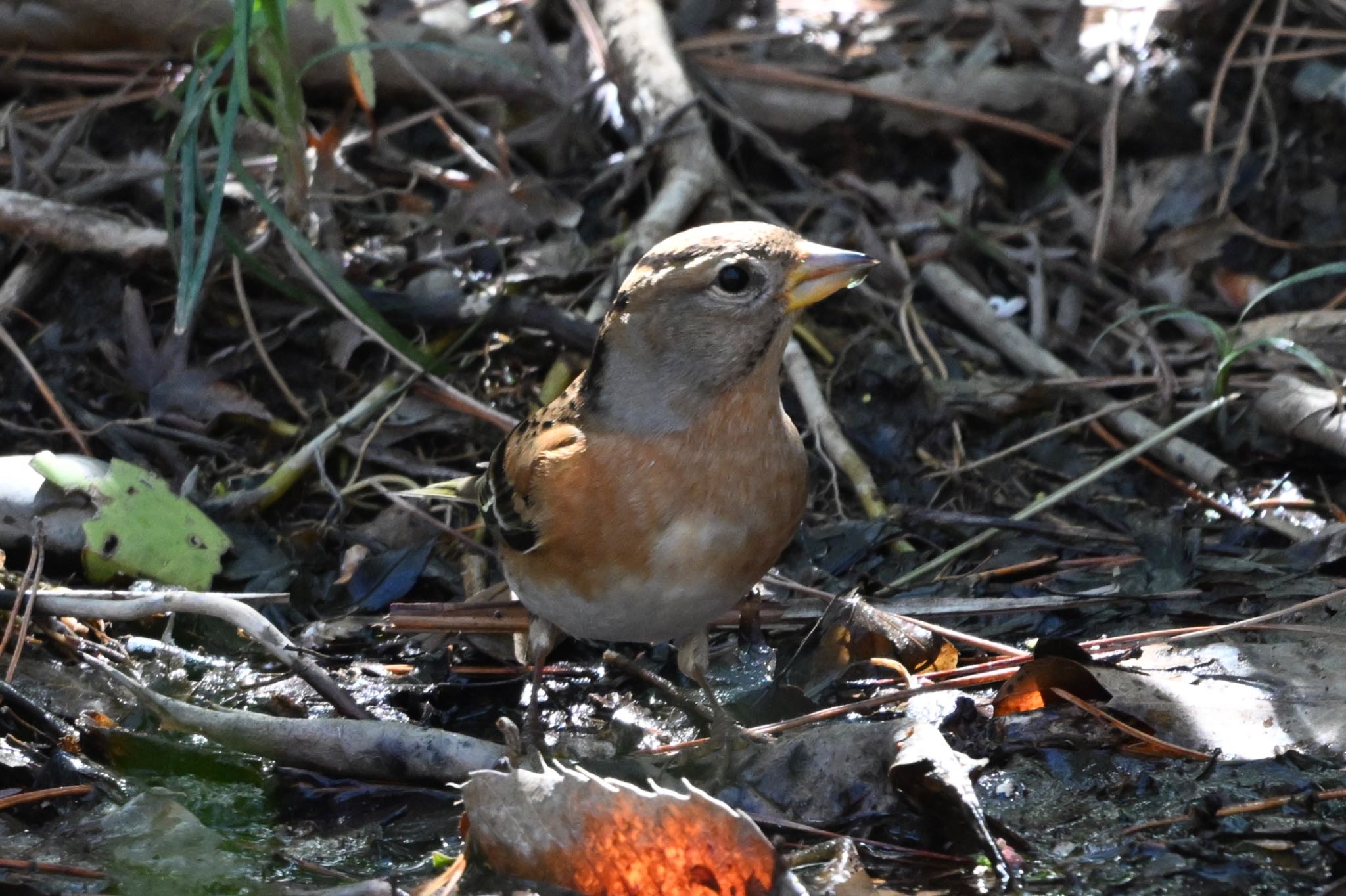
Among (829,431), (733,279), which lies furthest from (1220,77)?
(733,279)

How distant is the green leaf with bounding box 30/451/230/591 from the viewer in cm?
477

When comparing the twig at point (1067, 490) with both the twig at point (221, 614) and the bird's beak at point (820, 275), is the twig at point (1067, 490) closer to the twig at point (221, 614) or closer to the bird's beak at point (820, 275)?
the bird's beak at point (820, 275)

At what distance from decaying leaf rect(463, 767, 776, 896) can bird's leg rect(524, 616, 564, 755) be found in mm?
973

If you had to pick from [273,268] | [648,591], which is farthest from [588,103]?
[648,591]

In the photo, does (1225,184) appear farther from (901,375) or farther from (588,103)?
(588,103)

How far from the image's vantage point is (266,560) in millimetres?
Result: 5031

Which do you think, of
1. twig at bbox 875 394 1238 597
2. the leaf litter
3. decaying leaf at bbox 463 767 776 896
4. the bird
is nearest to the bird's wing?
the bird

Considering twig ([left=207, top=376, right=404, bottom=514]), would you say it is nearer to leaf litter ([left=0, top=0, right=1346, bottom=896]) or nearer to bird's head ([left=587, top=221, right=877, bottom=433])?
leaf litter ([left=0, top=0, right=1346, bottom=896])

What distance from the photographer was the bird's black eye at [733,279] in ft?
13.4

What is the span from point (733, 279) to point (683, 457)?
52cm

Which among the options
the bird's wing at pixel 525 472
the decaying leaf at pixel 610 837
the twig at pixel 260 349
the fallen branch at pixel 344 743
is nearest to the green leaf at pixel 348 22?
the twig at pixel 260 349

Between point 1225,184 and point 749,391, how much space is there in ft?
11.5

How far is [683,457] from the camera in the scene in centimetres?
A: 407

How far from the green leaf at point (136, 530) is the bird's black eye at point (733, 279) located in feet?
6.53
